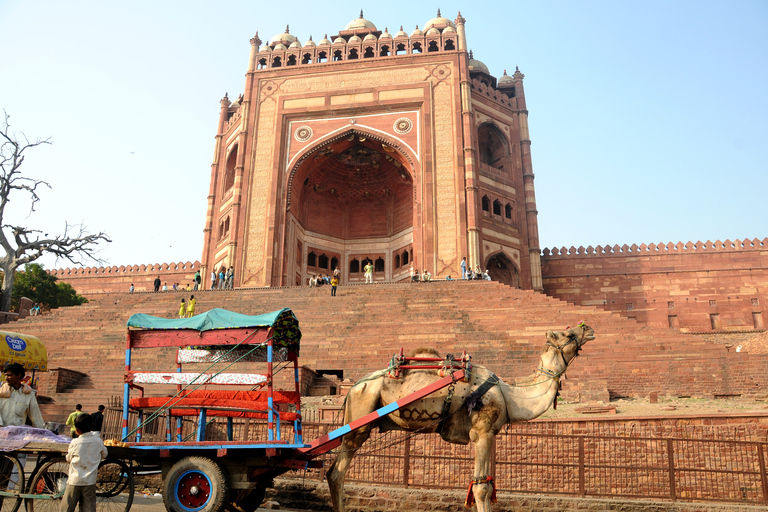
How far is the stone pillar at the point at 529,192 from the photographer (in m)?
29.0

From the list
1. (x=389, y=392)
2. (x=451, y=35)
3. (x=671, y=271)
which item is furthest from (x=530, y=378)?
(x=451, y=35)

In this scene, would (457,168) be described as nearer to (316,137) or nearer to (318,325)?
(316,137)

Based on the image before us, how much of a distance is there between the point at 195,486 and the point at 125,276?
30578 mm

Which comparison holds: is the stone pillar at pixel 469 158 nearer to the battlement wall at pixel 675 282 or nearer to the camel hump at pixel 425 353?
the battlement wall at pixel 675 282

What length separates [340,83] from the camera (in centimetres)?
3028

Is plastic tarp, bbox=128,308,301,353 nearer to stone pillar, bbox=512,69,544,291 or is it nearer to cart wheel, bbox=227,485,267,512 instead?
cart wheel, bbox=227,485,267,512

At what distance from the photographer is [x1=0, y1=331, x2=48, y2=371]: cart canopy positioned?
11.1 m

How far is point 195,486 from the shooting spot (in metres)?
5.92

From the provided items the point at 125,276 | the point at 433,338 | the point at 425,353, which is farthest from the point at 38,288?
the point at 425,353

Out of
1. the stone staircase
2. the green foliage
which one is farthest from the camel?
the green foliage

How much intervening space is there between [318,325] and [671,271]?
18.1m

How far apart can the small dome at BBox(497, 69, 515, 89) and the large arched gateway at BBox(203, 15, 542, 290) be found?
0.40ft

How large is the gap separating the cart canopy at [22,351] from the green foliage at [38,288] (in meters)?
17.5

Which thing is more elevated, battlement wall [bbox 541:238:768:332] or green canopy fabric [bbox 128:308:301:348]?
battlement wall [bbox 541:238:768:332]
